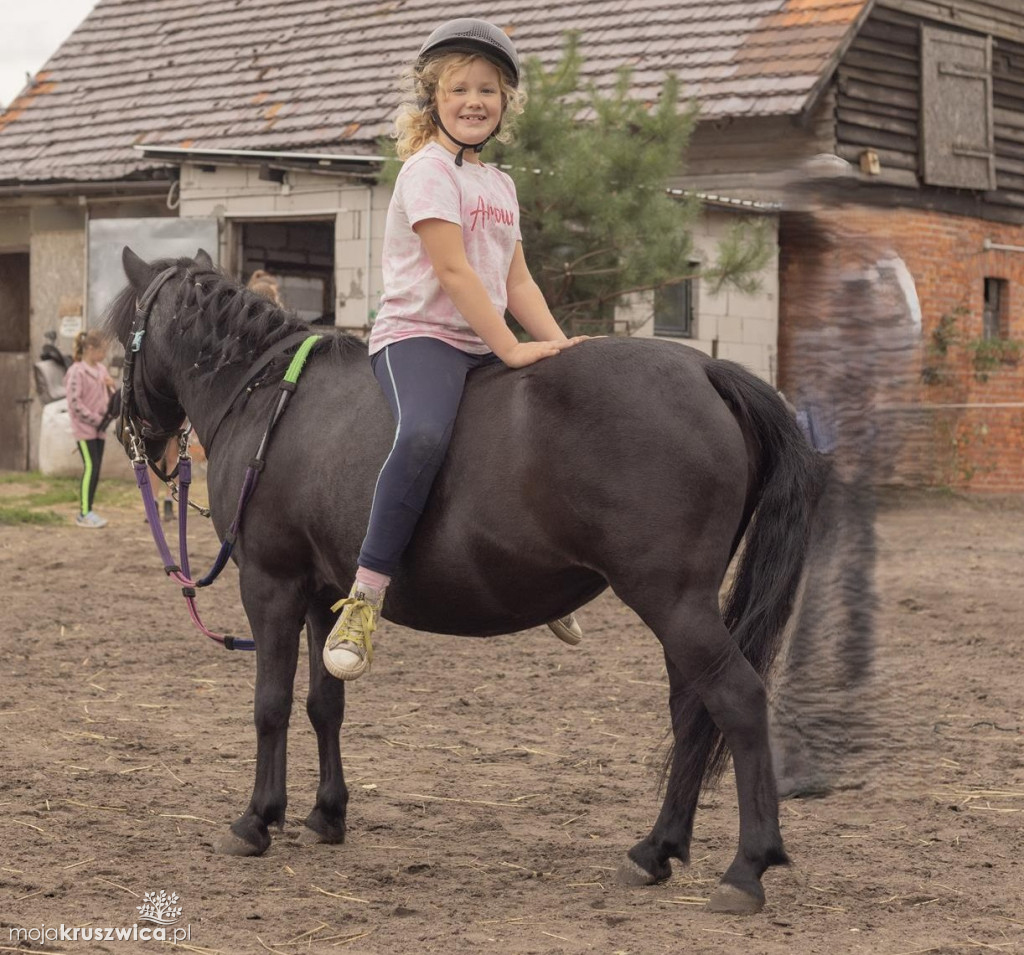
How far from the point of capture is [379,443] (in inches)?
169

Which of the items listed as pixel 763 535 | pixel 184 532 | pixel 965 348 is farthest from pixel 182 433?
pixel 965 348

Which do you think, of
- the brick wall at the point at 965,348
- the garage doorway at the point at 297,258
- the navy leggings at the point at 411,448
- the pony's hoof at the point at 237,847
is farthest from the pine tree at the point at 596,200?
the pony's hoof at the point at 237,847

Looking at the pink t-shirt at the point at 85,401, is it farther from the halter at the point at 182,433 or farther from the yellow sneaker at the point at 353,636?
the yellow sneaker at the point at 353,636

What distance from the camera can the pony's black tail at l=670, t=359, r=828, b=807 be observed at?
161 inches

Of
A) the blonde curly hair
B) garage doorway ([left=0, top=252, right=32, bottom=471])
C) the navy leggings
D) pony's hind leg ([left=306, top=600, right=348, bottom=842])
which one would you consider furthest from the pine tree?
garage doorway ([left=0, top=252, right=32, bottom=471])

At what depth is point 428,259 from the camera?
425cm

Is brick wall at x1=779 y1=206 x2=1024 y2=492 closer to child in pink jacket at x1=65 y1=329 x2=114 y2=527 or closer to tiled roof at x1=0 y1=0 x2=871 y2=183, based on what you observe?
tiled roof at x1=0 y1=0 x2=871 y2=183

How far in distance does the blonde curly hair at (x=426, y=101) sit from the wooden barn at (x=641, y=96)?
1039 cm

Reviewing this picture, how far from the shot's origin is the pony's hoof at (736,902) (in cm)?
389

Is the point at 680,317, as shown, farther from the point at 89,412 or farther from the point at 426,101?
the point at 426,101

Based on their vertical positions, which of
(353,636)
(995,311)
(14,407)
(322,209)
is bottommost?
(353,636)

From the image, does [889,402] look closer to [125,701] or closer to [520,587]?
[520,587]

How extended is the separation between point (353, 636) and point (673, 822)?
3.35 ft

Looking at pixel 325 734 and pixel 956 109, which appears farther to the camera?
pixel 956 109
